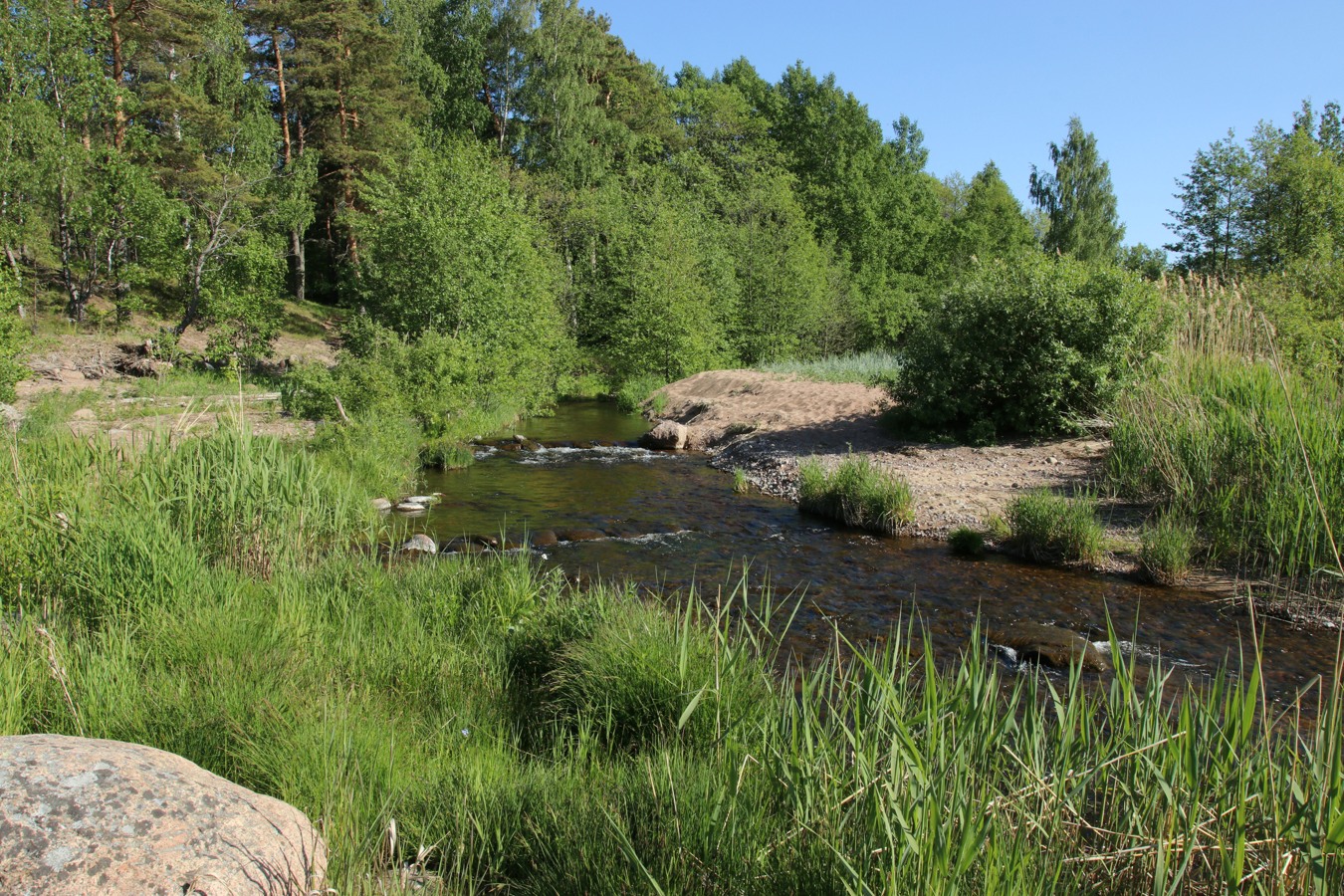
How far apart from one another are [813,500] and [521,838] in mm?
10438

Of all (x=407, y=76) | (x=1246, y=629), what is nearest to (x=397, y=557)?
(x=1246, y=629)

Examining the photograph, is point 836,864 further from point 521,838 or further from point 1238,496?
point 1238,496

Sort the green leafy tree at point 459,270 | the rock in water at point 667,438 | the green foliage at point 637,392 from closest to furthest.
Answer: the rock in water at point 667,438 → the green leafy tree at point 459,270 → the green foliage at point 637,392

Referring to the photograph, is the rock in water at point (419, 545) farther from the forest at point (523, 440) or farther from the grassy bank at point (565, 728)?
the grassy bank at point (565, 728)

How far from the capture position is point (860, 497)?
12.6m

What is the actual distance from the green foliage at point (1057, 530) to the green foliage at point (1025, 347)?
4639 mm

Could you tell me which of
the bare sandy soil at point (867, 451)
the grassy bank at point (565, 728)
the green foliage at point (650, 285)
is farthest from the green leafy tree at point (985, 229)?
the grassy bank at point (565, 728)

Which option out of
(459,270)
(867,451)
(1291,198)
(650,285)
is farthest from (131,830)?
(1291,198)

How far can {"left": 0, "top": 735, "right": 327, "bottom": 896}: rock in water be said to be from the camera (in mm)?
2402

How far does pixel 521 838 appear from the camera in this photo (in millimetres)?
3412

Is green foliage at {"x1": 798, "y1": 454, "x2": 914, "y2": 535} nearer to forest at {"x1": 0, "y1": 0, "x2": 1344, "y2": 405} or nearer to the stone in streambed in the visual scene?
the stone in streambed

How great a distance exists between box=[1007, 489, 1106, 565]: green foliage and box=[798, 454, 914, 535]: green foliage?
63.6 inches

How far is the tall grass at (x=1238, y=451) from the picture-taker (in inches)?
351

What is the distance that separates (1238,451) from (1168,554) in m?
1.70
